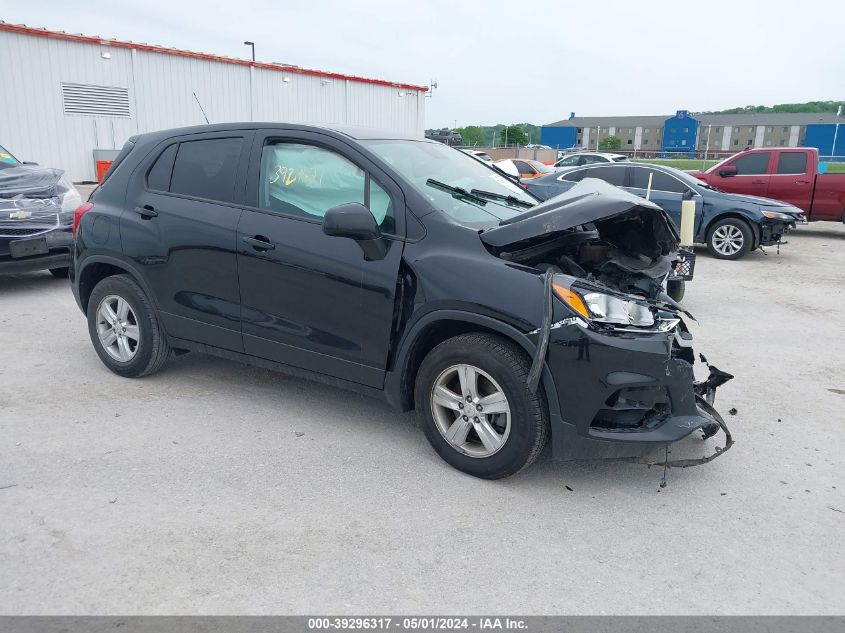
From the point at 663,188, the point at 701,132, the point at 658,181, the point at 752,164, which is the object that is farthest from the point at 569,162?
the point at 701,132

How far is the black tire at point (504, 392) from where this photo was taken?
10.9 ft

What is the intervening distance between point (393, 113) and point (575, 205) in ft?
99.6

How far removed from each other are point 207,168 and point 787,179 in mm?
12945

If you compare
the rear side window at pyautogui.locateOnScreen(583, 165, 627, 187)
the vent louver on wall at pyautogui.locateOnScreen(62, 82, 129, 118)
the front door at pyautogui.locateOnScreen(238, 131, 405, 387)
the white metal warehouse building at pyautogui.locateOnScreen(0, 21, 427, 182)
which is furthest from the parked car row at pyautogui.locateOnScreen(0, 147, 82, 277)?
the vent louver on wall at pyautogui.locateOnScreen(62, 82, 129, 118)

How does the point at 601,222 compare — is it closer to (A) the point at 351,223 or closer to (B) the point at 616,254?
(B) the point at 616,254

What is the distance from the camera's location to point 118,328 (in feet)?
16.3

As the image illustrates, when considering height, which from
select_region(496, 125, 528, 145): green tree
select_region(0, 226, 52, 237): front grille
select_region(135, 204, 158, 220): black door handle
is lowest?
select_region(0, 226, 52, 237): front grille

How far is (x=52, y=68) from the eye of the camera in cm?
1975

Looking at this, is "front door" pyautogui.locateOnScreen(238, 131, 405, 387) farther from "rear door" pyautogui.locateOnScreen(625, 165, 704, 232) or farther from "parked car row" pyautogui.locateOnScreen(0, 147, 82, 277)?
"rear door" pyautogui.locateOnScreen(625, 165, 704, 232)

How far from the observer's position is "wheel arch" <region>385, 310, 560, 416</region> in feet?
10.9

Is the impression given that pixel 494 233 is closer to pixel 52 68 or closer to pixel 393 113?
pixel 52 68

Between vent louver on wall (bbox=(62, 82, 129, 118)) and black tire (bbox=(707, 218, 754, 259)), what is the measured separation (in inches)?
715

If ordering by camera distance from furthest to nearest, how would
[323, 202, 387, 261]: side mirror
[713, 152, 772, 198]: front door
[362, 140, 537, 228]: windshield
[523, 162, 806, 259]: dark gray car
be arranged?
[713, 152, 772, 198]: front door
[523, 162, 806, 259]: dark gray car
[362, 140, 537, 228]: windshield
[323, 202, 387, 261]: side mirror

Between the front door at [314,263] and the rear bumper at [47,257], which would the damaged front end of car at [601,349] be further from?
the rear bumper at [47,257]
